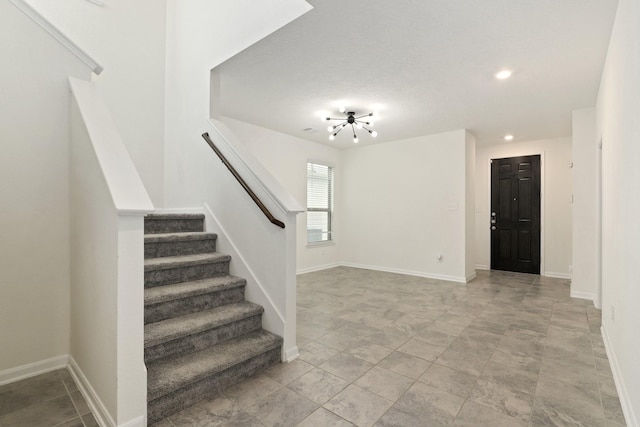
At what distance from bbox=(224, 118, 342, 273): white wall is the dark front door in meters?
3.40

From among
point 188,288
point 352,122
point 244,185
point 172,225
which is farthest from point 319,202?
point 188,288

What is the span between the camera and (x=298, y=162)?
5859 mm

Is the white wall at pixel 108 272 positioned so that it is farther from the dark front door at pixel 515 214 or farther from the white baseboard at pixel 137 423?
the dark front door at pixel 515 214

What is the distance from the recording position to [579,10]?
215 cm

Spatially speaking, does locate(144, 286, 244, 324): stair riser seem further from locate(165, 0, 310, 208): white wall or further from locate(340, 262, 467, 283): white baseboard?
locate(340, 262, 467, 283): white baseboard

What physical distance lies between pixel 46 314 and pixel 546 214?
292 inches

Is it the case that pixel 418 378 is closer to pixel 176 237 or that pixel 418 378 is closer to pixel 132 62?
pixel 176 237

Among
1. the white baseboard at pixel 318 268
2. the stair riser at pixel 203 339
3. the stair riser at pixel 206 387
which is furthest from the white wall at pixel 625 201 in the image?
the white baseboard at pixel 318 268

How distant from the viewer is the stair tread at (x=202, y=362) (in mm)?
1724

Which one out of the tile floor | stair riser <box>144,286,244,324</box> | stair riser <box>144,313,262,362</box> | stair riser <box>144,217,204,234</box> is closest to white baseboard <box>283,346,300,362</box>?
the tile floor

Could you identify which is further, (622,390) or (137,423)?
(622,390)

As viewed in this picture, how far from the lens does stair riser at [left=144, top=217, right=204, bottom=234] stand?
9.11 feet

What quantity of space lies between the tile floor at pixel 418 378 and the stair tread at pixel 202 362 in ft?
0.57

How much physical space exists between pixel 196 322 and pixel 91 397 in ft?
2.23
